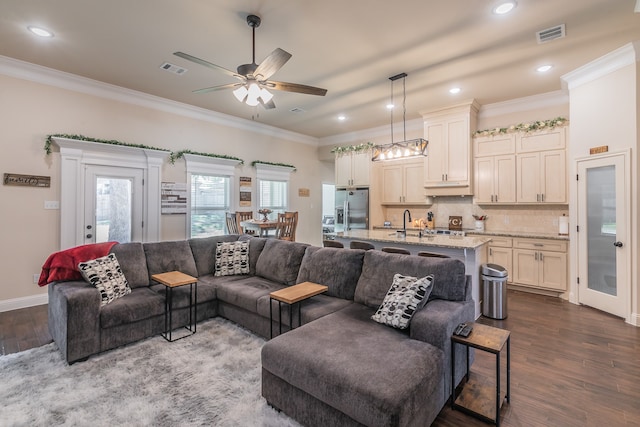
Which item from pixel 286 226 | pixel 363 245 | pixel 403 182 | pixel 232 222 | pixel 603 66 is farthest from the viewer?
pixel 403 182

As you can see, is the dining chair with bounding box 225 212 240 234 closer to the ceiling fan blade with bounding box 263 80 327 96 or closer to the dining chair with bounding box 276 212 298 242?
the dining chair with bounding box 276 212 298 242

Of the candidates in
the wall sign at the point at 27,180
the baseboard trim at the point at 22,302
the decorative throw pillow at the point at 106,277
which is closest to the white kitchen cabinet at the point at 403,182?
the decorative throw pillow at the point at 106,277

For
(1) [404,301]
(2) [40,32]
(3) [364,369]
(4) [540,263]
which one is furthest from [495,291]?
(2) [40,32]

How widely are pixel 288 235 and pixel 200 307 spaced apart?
2.40m

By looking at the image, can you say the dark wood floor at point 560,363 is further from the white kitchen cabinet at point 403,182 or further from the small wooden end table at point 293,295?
the white kitchen cabinet at point 403,182

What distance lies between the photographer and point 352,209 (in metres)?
7.02

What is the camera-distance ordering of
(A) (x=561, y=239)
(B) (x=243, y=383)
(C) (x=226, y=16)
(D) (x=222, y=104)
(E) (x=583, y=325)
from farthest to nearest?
1. (D) (x=222, y=104)
2. (A) (x=561, y=239)
3. (E) (x=583, y=325)
4. (C) (x=226, y=16)
5. (B) (x=243, y=383)

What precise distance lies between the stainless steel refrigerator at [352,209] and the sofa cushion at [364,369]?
4.65 meters

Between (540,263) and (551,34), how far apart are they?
3351mm

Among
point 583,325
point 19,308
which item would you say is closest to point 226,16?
point 19,308

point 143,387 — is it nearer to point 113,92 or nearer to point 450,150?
point 113,92

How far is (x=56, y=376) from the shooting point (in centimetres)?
243

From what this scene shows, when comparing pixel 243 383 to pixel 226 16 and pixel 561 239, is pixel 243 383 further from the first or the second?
pixel 561 239

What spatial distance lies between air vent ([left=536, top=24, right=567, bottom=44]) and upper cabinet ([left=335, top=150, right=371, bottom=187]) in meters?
3.84
